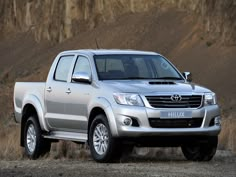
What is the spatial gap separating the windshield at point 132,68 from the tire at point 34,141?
1814mm

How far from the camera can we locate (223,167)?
12.6m

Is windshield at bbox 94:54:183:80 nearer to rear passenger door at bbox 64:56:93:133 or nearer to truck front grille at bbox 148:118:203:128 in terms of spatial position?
rear passenger door at bbox 64:56:93:133

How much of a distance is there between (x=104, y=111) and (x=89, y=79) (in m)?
0.78

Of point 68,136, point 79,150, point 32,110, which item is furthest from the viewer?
point 79,150

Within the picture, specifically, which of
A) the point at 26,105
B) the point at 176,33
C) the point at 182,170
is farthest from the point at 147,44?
the point at 182,170

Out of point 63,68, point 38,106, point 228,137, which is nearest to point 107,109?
point 63,68

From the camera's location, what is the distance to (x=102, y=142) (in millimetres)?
13320

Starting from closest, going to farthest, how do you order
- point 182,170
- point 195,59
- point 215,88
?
point 182,170 → point 215,88 → point 195,59

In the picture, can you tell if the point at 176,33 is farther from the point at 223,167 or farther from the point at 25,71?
the point at 223,167

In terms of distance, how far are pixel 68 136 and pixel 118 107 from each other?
1.73m

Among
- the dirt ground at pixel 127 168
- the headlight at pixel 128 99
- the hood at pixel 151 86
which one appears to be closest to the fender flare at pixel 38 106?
the dirt ground at pixel 127 168

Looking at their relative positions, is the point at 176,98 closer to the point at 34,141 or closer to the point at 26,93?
the point at 34,141

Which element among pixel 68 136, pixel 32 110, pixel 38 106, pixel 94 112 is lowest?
pixel 68 136

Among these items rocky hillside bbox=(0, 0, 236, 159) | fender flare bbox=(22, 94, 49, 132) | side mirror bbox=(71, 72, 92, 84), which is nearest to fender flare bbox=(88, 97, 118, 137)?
side mirror bbox=(71, 72, 92, 84)
